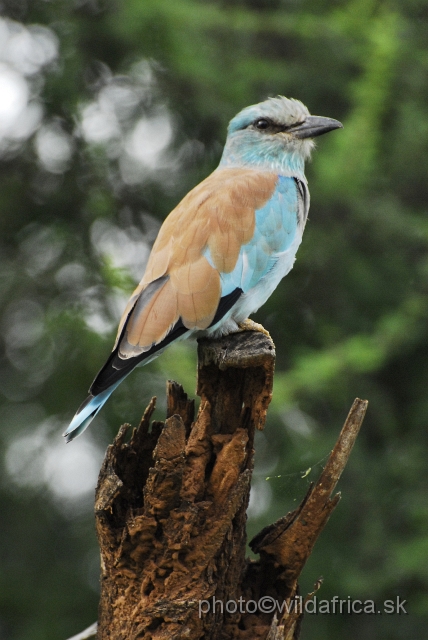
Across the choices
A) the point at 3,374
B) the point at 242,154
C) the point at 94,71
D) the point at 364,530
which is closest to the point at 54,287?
the point at 3,374

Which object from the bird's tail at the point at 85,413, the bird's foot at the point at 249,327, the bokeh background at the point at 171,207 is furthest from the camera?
the bokeh background at the point at 171,207

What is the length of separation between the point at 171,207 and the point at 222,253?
3.64 metres

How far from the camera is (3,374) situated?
8.52 m

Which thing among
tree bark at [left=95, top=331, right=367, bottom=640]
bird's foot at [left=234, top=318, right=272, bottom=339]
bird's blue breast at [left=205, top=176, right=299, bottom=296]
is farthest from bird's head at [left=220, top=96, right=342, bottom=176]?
tree bark at [left=95, top=331, right=367, bottom=640]

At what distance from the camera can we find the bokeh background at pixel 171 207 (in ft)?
25.7

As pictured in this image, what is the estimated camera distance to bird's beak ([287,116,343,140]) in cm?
599

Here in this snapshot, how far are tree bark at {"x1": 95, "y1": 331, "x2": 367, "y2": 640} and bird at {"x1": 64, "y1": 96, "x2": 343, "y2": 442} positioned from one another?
0.60 metres

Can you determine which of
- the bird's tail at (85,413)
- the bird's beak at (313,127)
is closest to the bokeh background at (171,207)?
the bird's beak at (313,127)

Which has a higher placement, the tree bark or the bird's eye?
the bird's eye

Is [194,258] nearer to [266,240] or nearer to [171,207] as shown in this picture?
[266,240]

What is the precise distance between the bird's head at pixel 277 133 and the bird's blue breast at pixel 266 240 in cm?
47

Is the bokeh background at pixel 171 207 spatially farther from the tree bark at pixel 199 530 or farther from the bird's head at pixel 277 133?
Result: the tree bark at pixel 199 530

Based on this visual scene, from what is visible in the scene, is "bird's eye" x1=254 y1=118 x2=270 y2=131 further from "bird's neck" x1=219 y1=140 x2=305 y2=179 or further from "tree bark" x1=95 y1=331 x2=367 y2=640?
"tree bark" x1=95 y1=331 x2=367 y2=640

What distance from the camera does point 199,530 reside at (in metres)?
3.73
